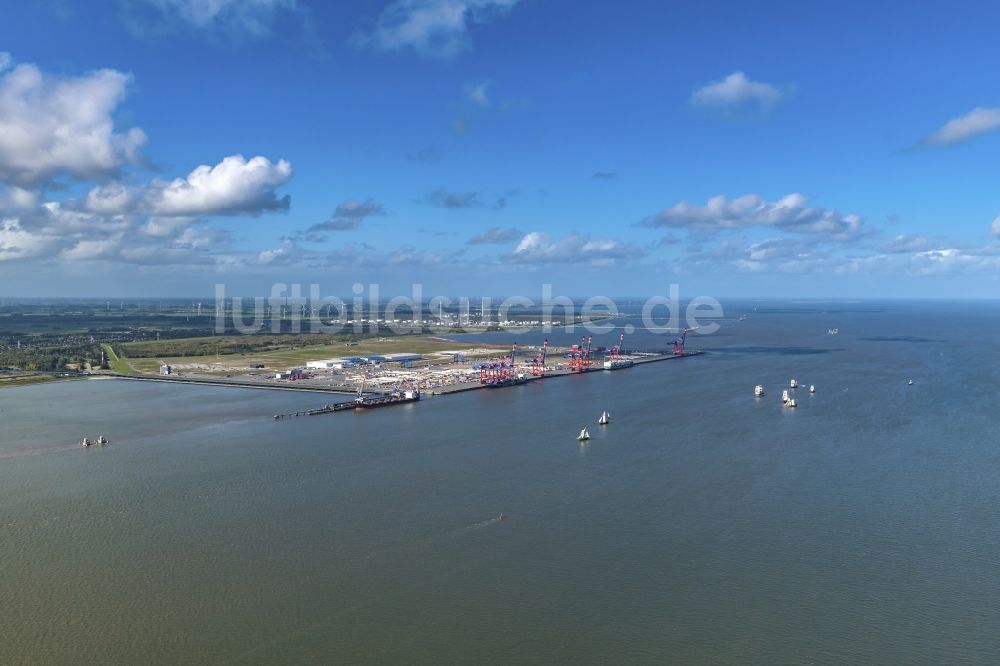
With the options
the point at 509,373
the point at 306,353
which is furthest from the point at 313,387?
the point at 306,353

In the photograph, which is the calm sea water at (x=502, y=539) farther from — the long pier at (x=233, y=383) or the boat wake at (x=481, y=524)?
the long pier at (x=233, y=383)

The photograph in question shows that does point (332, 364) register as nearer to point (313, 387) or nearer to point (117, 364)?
point (313, 387)

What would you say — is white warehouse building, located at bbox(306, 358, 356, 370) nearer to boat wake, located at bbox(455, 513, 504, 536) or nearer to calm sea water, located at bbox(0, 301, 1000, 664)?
calm sea water, located at bbox(0, 301, 1000, 664)

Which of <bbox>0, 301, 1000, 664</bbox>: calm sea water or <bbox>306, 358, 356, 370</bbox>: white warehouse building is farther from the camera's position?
<bbox>306, 358, 356, 370</bbox>: white warehouse building

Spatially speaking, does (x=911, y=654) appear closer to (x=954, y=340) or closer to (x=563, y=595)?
(x=563, y=595)

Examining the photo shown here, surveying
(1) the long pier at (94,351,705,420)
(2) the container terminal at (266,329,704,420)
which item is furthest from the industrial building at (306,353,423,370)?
(1) the long pier at (94,351,705,420)
